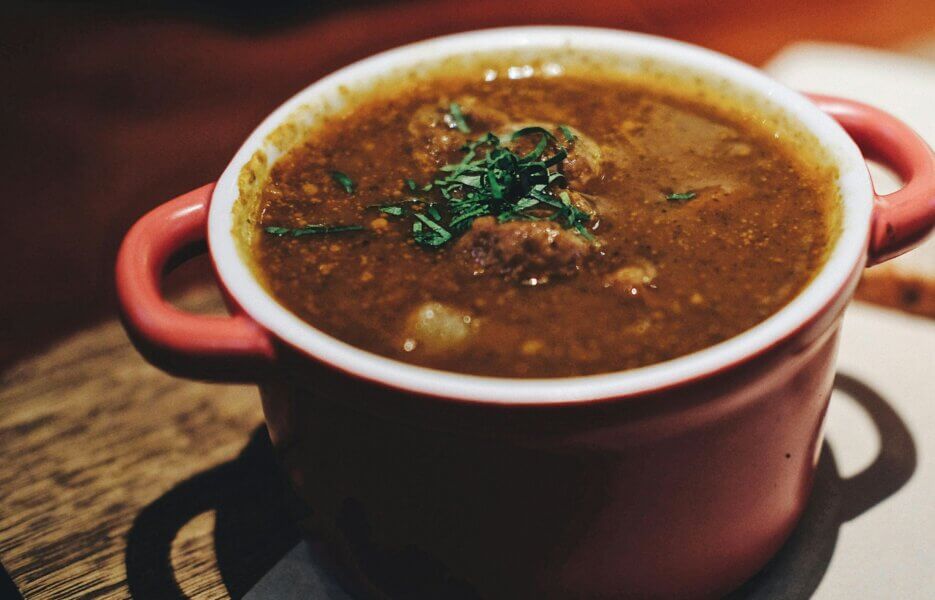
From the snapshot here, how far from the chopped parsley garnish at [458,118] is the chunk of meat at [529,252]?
407mm

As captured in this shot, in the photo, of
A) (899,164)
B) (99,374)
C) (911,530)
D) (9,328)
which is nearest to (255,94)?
(9,328)

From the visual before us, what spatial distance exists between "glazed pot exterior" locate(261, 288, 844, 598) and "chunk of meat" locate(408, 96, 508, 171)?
23.9 inches

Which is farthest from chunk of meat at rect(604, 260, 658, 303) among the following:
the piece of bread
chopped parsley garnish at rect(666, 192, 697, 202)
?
the piece of bread

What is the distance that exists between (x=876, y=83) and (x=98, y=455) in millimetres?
2302

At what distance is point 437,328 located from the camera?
1.14 m

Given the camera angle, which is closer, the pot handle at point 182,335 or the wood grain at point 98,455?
the pot handle at point 182,335

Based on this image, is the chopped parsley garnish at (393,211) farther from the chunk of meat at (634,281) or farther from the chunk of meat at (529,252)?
the chunk of meat at (634,281)

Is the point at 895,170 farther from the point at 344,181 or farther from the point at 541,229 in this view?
the point at 344,181

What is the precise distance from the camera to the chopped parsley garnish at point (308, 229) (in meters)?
1.34

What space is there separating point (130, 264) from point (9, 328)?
1.81 m

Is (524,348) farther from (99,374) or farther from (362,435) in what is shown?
(99,374)

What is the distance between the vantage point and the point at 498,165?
138cm

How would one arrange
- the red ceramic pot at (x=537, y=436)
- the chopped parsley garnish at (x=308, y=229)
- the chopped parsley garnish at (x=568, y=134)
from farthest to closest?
the chopped parsley garnish at (x=568, y=134), the chopped parsley garnish at (x=308, y=229), the red ceramic pot at (x=537, y=436)

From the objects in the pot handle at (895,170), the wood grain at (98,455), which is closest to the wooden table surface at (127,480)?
the wood grain at (98,455)
